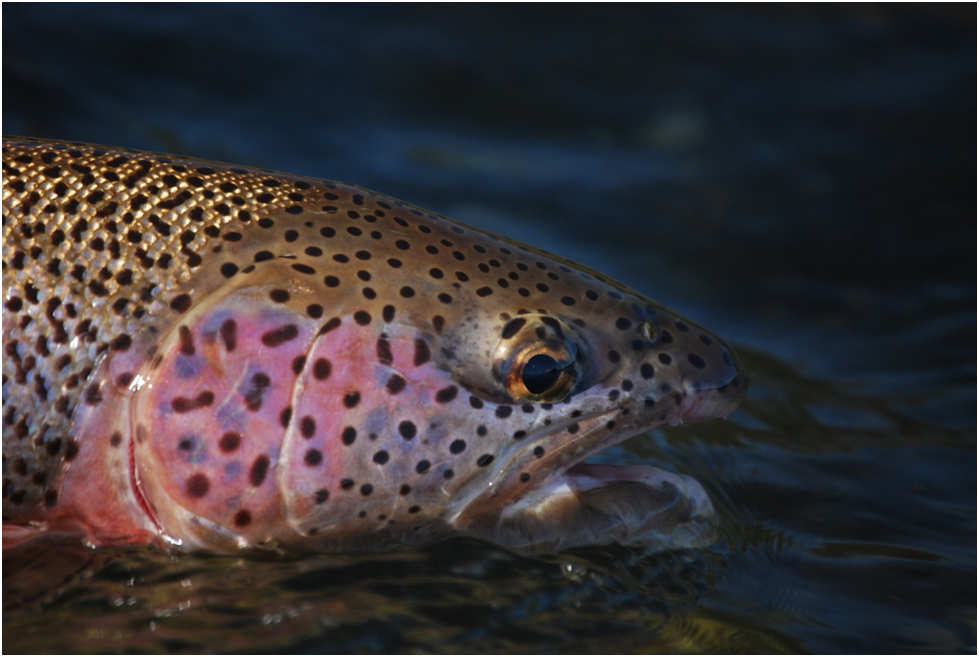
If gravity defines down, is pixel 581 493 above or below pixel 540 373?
below

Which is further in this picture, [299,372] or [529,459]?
[529,459]

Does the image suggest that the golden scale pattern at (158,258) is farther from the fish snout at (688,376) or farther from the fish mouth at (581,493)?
the fish mouth at (581,493)

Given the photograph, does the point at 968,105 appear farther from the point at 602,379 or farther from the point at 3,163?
the point at 3,163

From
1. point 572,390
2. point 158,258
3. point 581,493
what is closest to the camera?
point 158,258

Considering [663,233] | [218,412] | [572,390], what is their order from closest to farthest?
[218,412], [572,390], [663,233]

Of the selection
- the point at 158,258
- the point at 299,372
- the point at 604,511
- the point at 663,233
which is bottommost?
the point at 604,511

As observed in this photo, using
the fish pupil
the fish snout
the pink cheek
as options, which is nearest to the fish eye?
the fish pupil

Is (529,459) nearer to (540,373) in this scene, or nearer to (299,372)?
(540,373)

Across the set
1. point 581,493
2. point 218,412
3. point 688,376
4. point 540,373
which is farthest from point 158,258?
Result: point 688,376
